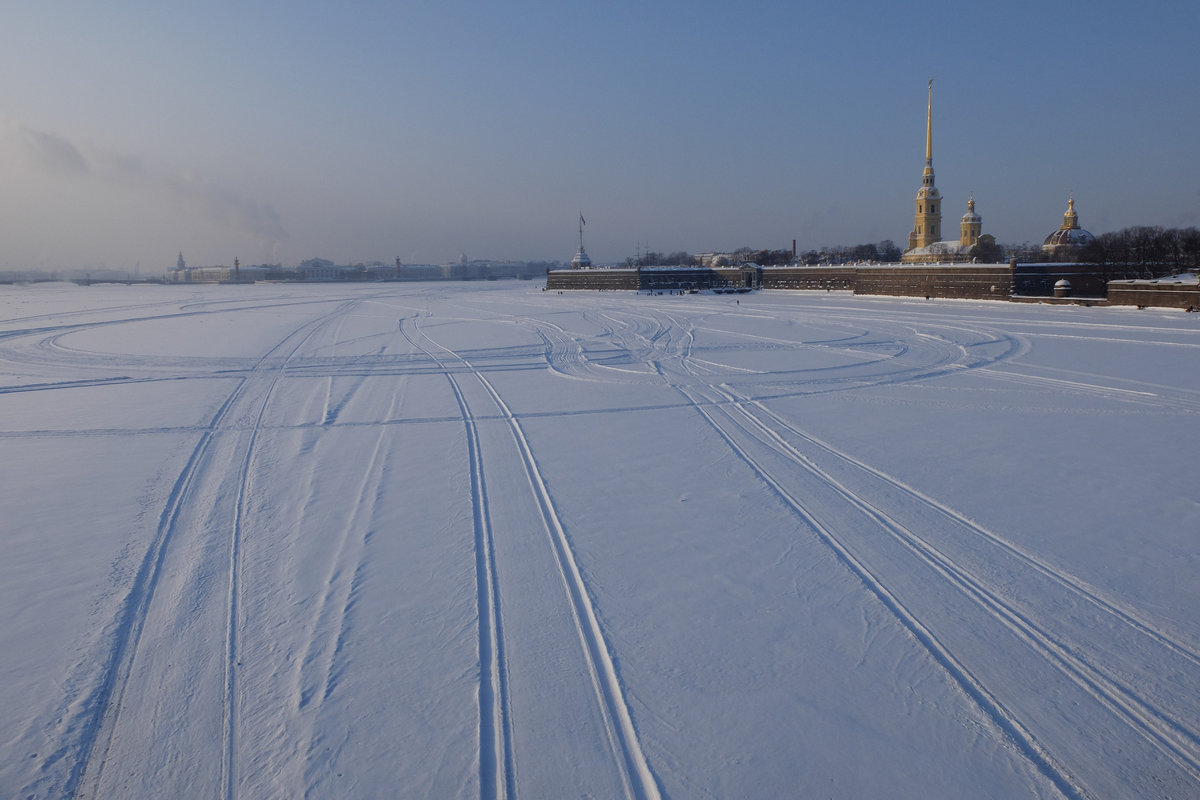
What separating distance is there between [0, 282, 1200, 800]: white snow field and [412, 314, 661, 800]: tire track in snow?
2 cm

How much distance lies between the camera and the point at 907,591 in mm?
4883

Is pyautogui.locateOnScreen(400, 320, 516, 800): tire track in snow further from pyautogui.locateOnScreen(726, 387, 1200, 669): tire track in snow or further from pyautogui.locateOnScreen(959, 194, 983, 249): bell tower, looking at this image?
pyautogui.locateOnScreen(959, 194, 983, 249): bell tower

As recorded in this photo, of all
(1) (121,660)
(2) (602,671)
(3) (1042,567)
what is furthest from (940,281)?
(1) (121,660)

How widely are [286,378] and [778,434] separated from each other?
33.5ft

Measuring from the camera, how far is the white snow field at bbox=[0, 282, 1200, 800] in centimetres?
336

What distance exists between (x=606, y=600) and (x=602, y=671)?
0.85 meters

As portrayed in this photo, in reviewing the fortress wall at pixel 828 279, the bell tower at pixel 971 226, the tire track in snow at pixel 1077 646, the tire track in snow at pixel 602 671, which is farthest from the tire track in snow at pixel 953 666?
the bell tower at pixel 971 226

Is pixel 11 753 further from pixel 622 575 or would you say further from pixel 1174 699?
pixel 1174 699

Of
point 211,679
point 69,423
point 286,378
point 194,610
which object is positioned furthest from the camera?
point 286,378

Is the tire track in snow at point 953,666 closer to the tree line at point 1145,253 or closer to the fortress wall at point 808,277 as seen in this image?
the tree line at point 1145,253

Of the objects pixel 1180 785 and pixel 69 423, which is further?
pixel 69 423

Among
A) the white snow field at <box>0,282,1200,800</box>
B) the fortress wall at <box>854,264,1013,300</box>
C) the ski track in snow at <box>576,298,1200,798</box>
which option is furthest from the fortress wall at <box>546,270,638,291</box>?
the ski track in snow at <box>576,298,1200,798</box>

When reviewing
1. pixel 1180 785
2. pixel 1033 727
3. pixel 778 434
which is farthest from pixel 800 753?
pixel 778 434

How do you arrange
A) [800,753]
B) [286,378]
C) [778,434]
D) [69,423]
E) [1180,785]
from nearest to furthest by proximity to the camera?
[1180,785] < [800,753] < [778,434] < [69,423] < [286,378]
